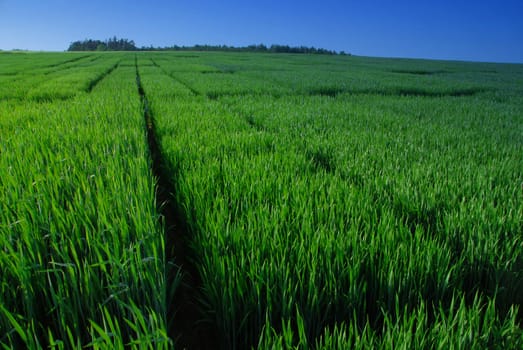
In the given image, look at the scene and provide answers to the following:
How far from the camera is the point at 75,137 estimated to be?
2.48 meters

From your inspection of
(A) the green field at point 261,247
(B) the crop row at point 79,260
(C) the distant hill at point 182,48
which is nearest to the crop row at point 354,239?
(A) the green field at point 261,247

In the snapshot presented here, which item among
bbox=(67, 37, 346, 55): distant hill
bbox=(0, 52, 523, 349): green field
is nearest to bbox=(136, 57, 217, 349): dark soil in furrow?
bbox=(0, 52, 523, 349): green field

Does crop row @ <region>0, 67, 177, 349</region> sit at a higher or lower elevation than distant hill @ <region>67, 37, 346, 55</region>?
lower

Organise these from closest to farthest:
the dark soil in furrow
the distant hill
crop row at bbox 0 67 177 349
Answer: crop row at bbox 0 67 177 349 < the dark soil in furrow < the distant hill

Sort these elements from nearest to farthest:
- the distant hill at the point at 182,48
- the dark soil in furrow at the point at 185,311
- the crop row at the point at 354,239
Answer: the crop row at the point at 354,239, the dark soil in furrow at the point at 185,311, the distant hill at the point at 182,48

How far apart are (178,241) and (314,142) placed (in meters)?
1.49

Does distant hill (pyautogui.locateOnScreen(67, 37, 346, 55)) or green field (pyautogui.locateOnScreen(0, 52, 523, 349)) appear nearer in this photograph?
green field (pyautogui.locateOnScreen(0, 52, 523, 349))

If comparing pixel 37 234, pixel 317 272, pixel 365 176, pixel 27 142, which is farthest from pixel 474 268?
pixel 27 142

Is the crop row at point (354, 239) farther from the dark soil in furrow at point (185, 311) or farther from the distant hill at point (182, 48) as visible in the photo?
the distant hill at point (182, 48)

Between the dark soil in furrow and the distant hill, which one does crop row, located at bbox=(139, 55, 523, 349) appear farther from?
the distant hill

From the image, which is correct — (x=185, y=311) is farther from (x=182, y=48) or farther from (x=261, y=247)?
(x=182, y=48)

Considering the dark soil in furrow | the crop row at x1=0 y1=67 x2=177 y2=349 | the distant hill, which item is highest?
the distant hill

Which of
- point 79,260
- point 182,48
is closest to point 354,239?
point 79,260

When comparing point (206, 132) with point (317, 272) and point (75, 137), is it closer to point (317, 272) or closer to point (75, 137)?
point (75, 137)
